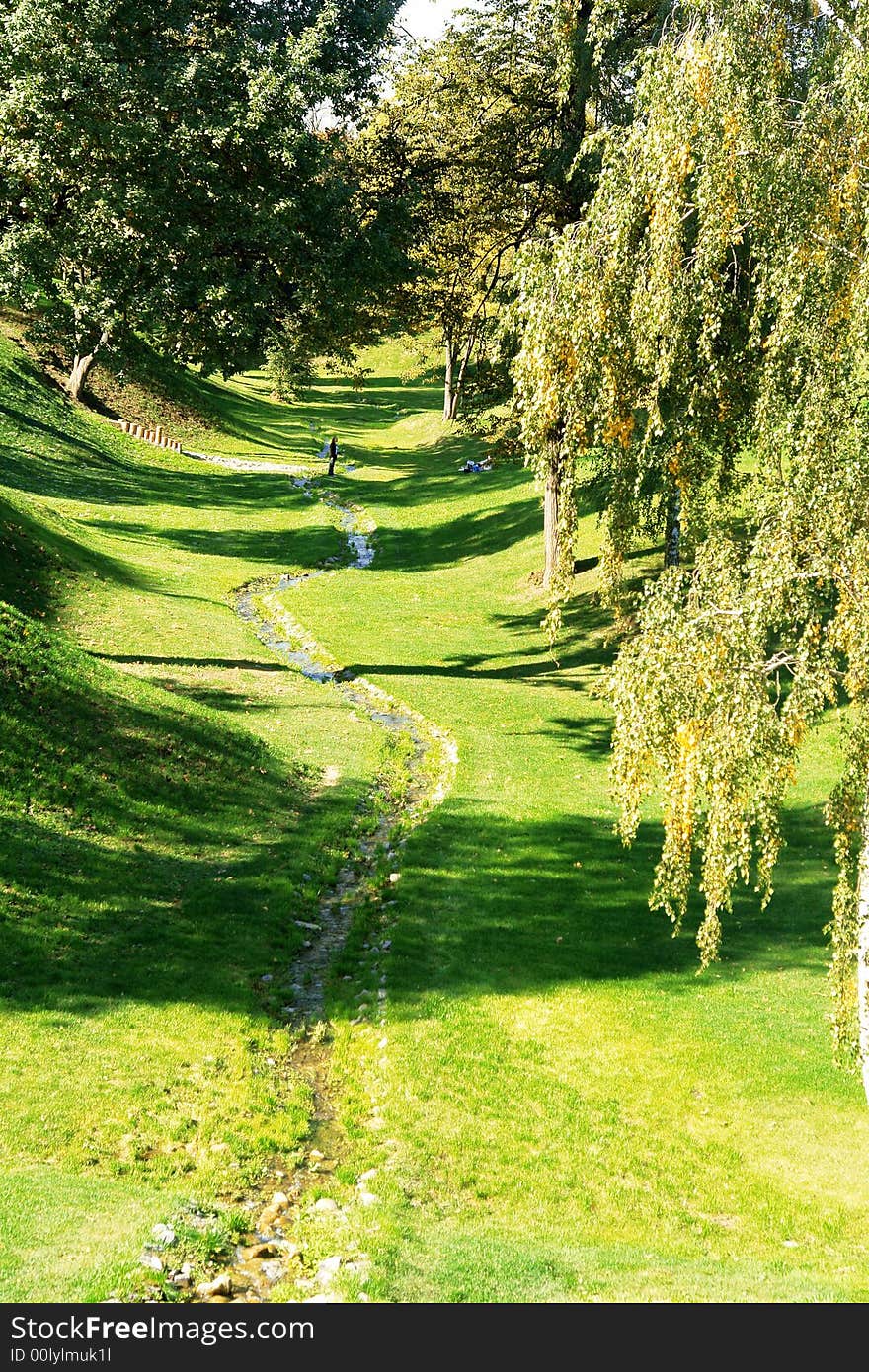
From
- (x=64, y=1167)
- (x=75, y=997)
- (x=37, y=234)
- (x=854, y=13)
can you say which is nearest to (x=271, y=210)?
(x=37, y=234)

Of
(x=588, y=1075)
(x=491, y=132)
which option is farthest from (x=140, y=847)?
(x=491, y=132)

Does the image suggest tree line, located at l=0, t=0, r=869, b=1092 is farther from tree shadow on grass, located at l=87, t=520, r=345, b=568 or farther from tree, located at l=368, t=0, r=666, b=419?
tree shadow on grass, located at l=87, t=520, r=345, b=568

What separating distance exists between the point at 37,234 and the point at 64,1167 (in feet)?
77.1

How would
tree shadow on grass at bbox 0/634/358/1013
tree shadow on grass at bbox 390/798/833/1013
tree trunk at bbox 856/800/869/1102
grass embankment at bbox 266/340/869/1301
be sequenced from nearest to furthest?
tree trunk at bbox 856/800/869/1102
grass embankment at bbox 266/340/869/1301
tree shadow on grass at bbox 0/634/358/1013
tree shadow on grass at bbox 390/798/833/1013

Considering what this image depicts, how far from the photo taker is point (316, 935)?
752 inches

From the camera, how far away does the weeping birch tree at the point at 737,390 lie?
10109 mm

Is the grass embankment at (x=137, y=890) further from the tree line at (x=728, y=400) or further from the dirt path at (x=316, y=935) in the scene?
the tree line at (x=728, y=400)

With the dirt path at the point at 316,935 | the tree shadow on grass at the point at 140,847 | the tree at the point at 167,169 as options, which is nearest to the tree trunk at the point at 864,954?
the dirt path at the point at 316,935

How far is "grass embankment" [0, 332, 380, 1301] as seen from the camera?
1191cm

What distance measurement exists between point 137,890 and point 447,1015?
6002mm

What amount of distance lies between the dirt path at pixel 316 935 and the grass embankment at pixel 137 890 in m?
0.39

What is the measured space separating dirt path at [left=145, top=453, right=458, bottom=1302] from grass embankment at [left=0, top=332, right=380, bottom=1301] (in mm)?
388

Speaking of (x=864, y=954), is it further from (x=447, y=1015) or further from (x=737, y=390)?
(x=447, y=1015)

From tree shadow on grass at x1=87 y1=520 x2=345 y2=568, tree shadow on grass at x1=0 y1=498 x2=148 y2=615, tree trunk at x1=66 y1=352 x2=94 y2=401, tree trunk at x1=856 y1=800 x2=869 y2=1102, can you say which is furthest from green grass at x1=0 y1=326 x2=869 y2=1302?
tree trunk at x1=66 y1=352 x2=94 y2=401
